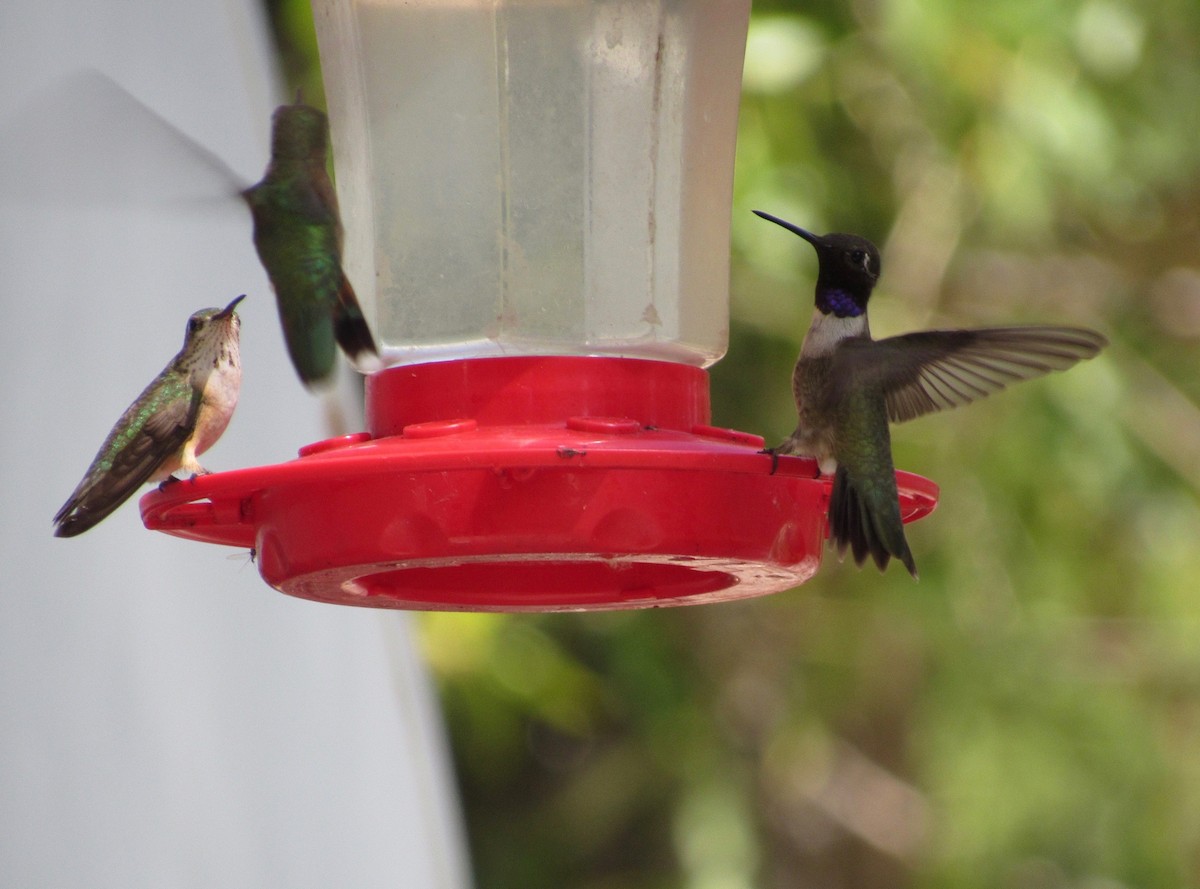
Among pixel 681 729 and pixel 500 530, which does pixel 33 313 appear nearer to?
pixel 500 530

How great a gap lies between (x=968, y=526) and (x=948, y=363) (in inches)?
114

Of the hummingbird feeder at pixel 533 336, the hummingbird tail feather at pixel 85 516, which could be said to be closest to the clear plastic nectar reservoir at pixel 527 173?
the hummingbird feeder at pixel 533 336

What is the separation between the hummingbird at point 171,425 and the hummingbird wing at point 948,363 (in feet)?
4.16

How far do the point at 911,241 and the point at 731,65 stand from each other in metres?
3.22

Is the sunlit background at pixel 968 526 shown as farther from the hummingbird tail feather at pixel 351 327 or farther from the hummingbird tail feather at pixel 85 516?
the hummingbird tail feather at pixel 85 516

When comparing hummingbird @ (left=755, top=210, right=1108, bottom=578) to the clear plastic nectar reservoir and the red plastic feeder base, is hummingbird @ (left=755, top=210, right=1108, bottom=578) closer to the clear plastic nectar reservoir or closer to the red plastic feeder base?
the red plastic feeder base

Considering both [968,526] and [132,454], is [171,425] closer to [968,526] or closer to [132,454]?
[132,454]

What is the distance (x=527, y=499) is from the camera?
92.0 inches

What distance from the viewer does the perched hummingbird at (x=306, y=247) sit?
9.45ft

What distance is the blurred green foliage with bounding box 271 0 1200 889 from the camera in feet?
17.9

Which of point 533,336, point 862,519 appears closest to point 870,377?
point 862,519

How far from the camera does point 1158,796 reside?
20.4 ft

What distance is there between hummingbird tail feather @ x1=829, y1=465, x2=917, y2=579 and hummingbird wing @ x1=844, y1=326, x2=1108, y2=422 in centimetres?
39

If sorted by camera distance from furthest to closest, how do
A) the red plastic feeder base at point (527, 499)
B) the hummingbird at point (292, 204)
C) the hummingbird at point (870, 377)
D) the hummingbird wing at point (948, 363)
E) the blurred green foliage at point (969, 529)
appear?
the blurred green foliage at point (969, 529), the hummingbird wing at point (948, 363), the hummingbird at point (870, 377), the hummingbird at point (292, 204), the red plastic feeder base at point (527, 499)
